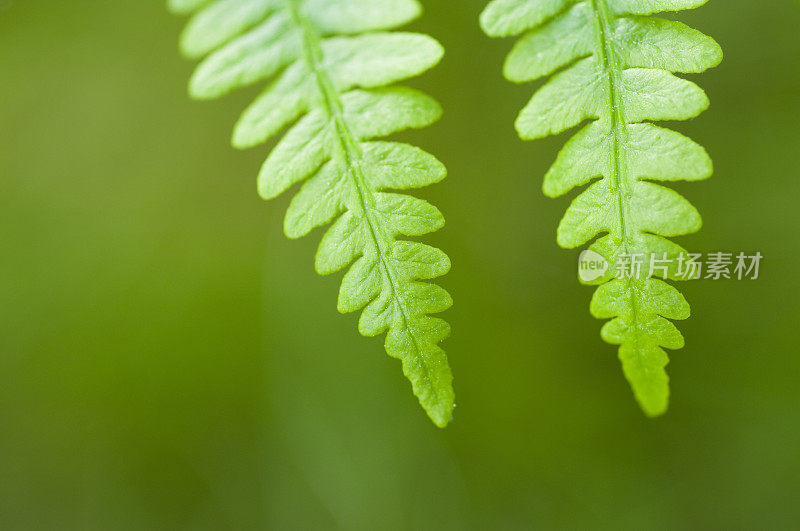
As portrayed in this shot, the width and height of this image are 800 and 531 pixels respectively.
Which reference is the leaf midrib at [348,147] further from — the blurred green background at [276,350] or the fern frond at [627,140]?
the blurred green background at [276,350]

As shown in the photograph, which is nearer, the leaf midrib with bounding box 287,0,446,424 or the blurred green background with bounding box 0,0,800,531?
the leaf midrib with bounding box 287,0,446,424

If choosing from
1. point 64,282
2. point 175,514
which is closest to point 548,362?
point 175,514

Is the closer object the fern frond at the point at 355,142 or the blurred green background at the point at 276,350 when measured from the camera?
the fern frond at the point at 355,142

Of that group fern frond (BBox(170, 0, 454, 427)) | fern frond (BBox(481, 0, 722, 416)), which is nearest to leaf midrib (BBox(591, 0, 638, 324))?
fern frond (BBox(481, 0, 722, 416))

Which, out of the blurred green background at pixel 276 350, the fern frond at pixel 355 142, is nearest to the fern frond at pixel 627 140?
the fern frond at pixel 355 142

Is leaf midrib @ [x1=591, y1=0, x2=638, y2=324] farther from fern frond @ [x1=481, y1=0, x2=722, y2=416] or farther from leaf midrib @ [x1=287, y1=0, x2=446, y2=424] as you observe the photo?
leaf midrib @ [x1=287, y1=0, x2=446, y2=424]

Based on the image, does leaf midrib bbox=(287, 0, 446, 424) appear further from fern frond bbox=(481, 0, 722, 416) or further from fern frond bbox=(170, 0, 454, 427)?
fern frond bbox=(481, 0, 722, 416)

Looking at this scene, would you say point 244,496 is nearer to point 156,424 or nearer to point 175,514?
point 175,514
